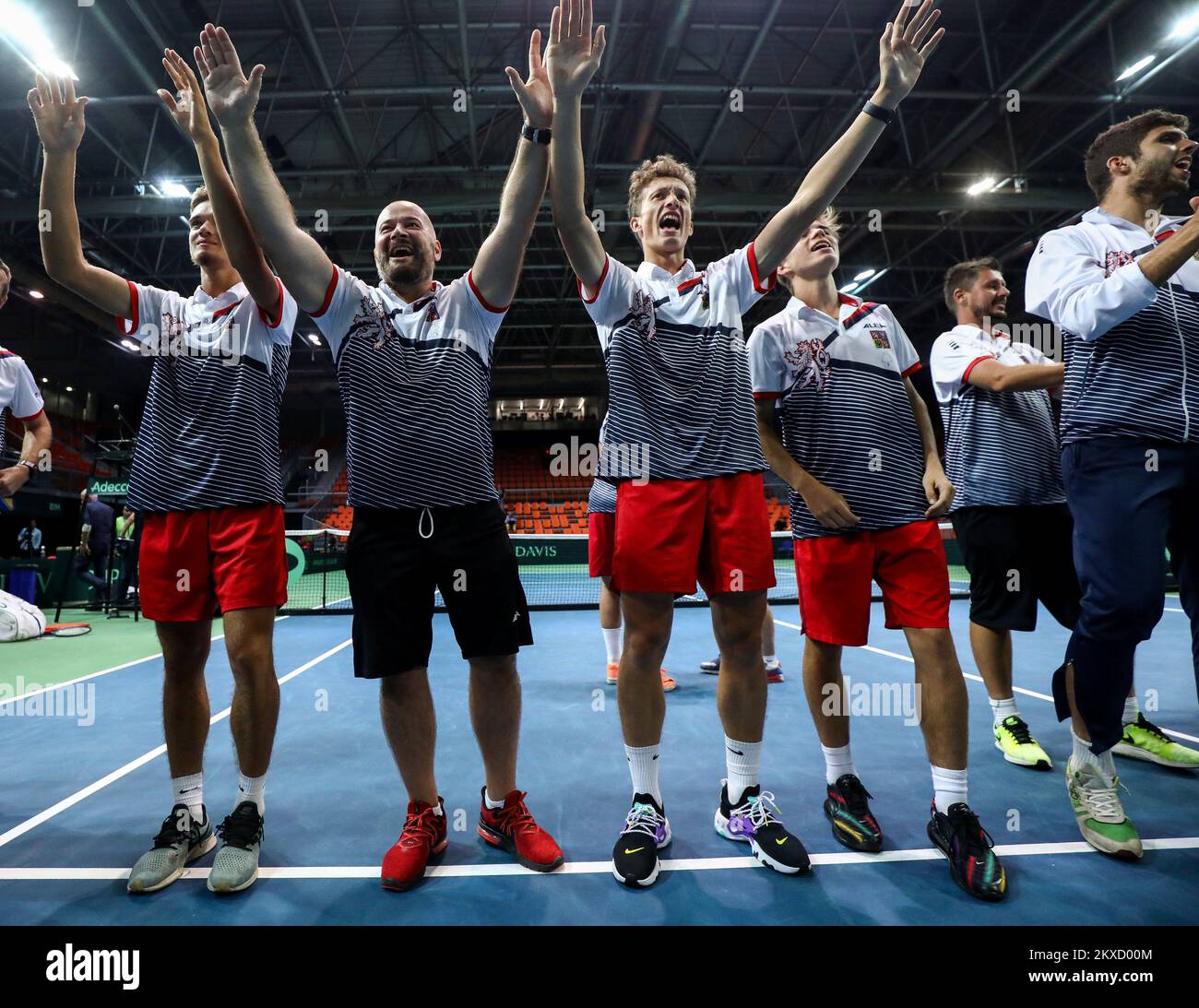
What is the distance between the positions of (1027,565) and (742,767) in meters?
1.82

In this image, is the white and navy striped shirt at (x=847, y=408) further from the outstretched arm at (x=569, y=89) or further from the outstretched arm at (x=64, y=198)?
the outstretched arm at (x=64, y=198)

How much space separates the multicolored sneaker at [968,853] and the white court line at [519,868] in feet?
0.39

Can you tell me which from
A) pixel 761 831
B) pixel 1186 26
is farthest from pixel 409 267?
pixel 1186 26

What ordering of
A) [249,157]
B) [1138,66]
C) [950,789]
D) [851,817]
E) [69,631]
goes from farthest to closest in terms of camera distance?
[1138,66], [69,631], [851,817], [950,789], [249,157]

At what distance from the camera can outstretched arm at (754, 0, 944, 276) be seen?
2.09m

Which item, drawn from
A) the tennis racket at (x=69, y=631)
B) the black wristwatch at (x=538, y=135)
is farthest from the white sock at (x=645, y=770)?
the tennis racket at (x=69, y=631)

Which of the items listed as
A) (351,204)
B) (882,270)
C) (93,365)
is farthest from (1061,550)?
(93,365)

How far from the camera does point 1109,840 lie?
206 cm

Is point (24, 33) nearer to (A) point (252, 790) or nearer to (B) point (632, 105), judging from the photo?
(B) point (632, 105)

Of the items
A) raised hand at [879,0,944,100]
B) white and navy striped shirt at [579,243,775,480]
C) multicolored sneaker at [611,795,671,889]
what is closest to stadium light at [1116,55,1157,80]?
raised hand at [879,0,944,100]

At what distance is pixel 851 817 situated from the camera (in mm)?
2184

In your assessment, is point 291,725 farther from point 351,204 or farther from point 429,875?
point 351,204

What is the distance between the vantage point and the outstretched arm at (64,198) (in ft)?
7.25

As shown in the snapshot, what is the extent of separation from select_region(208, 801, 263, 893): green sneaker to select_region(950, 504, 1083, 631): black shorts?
10.0ft
